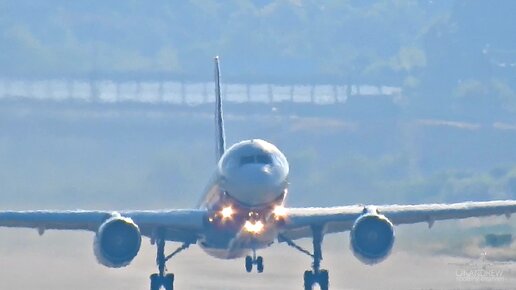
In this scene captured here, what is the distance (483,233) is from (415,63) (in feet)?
169

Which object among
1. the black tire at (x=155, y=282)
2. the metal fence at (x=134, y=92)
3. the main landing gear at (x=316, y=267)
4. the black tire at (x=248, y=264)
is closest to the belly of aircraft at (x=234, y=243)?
the main landing gear at (x=316, y=267)

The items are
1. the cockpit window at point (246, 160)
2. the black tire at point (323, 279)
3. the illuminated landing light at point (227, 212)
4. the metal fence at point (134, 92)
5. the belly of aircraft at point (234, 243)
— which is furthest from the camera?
the metal fence at point (134, 92)

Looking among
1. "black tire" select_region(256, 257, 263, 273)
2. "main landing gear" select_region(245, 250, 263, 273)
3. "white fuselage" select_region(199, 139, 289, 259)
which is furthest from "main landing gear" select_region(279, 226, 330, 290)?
"white fuselage" select_region(199, 139, 289, 259)

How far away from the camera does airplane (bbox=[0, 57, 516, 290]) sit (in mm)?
56094

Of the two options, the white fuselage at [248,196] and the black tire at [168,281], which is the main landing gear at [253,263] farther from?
the white fuselage at [248,196]

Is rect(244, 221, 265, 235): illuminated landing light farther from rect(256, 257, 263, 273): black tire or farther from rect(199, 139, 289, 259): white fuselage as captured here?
rect(256, 257, 263, 273): black tire

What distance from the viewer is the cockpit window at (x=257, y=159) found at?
56156mm

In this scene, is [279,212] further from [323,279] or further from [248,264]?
[248,264]

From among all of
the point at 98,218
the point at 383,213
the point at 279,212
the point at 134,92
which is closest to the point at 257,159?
the point at 279,212

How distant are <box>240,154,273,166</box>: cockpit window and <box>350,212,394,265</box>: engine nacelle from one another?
130 inches

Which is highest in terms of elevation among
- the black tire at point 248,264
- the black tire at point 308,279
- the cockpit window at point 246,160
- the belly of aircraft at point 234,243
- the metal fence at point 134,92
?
the metal fence at point 134,92

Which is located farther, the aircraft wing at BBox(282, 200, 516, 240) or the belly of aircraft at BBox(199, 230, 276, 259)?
the aircraft wing at BBox(282, 200, 516, 240)

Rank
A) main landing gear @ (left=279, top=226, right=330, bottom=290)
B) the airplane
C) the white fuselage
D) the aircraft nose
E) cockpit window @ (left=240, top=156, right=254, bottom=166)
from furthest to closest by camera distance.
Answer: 1. main landing gear @ (left=279, top=226, right=330, bottom=290)
2. cockpit window @ (left=240, top=156, right=254, bottom=166)
3. the airplane
4. the white fuselage
5. the aircraft nose

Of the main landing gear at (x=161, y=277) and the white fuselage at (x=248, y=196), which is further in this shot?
the main landing gear at (x=161, y=277)
